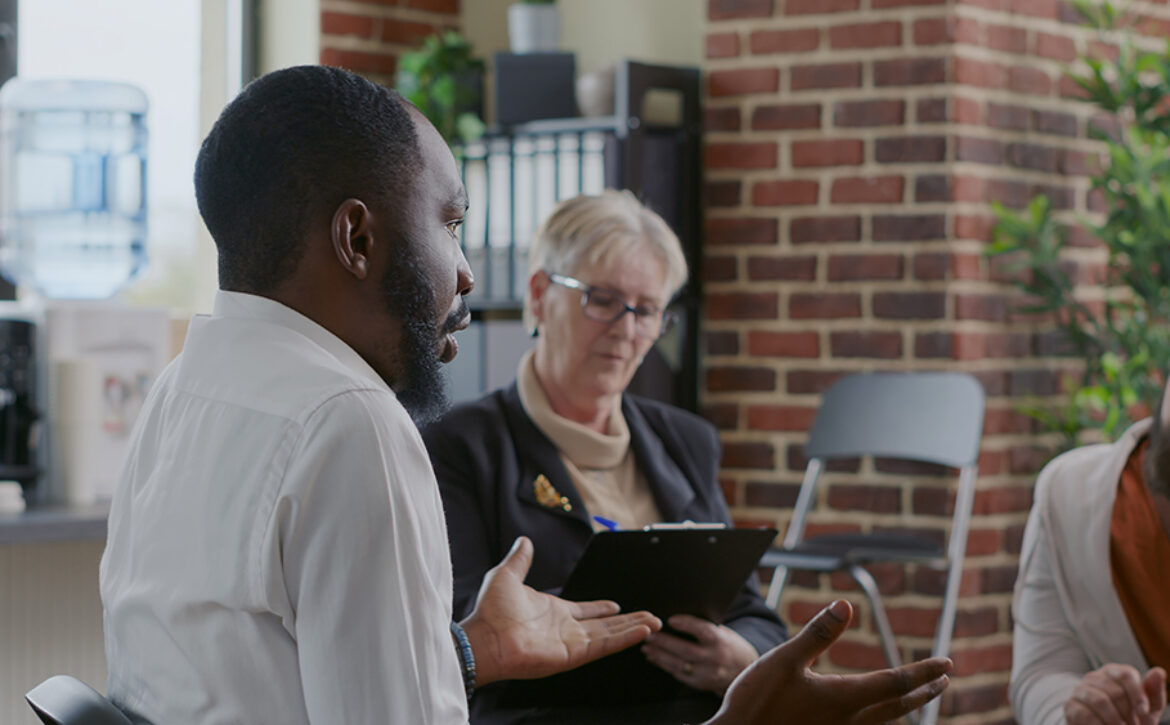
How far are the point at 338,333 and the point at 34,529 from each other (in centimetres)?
126

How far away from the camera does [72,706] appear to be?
37.8 inches

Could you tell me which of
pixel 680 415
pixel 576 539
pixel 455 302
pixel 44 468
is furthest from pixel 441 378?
pixel 44 468

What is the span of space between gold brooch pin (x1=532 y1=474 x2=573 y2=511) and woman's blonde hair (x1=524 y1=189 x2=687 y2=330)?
0.33 m

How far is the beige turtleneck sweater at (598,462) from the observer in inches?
77.8

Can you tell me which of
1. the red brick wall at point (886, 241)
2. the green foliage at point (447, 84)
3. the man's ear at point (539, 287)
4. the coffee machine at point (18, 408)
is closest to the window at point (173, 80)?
the green foliage at point (447, 84)

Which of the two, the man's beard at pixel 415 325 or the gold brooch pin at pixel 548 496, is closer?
the man's beard at pixel 415 325

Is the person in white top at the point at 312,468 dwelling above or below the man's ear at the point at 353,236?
below

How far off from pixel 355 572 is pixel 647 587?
0.81 metres

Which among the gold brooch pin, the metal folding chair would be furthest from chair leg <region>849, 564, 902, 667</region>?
the gold brooch pin

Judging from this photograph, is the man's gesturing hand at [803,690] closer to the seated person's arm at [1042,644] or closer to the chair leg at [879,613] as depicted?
the seated person's arm at [1042,644]

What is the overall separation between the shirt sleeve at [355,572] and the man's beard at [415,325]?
12 centimetres

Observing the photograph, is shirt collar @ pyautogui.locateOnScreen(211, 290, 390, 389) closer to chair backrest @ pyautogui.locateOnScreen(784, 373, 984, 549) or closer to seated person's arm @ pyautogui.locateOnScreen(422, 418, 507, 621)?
seated person's arm @ pyautogui.locateOnScreen(422, 418, 507, 621)

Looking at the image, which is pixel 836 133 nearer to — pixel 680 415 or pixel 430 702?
pixel 680 415

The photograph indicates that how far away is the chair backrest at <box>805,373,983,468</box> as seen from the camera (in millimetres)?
2979
